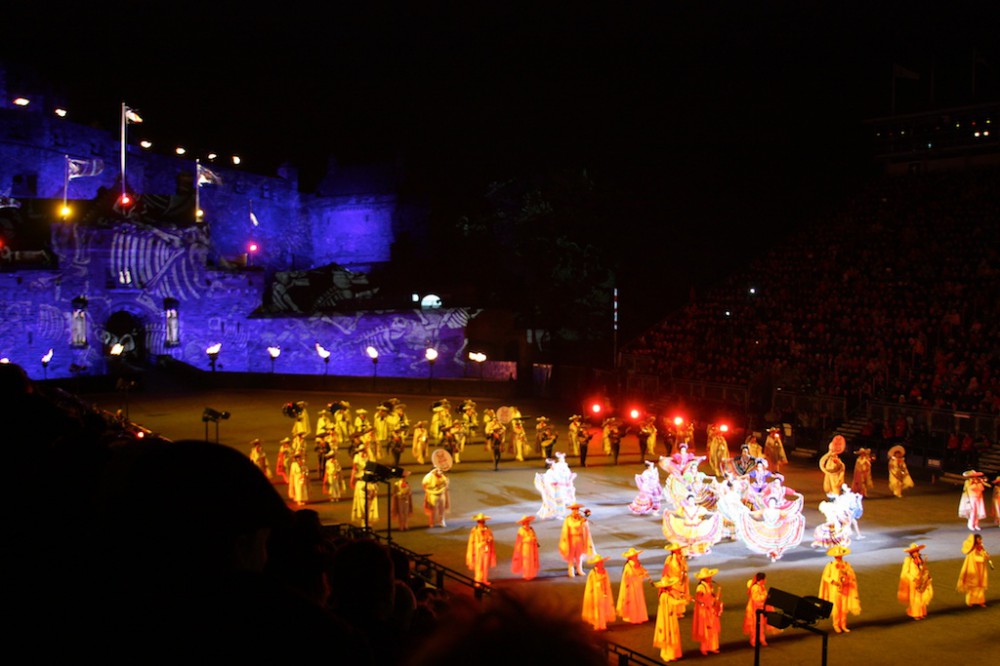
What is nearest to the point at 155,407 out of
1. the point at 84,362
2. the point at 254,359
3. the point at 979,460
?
the point at 84,362

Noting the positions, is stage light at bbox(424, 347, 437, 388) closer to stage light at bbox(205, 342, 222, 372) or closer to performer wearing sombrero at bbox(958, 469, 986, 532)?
stage light at bbox(205, 342, 222, 372)

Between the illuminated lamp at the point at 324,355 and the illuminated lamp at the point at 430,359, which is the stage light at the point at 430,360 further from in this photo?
the illuminated lamp at the point at 324,355

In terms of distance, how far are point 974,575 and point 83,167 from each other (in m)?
39.7

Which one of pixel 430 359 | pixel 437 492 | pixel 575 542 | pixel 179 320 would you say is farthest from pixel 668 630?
pixel 179 320

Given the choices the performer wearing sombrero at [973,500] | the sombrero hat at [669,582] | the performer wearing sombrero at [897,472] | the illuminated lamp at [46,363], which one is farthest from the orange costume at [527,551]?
the illuminated lamp at [46,363]

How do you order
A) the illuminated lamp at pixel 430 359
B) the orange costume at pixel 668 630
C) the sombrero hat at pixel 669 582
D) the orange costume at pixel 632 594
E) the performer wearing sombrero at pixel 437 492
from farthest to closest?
the illuminated lamp at pixel 430 359 → the performer wearing sombrero at pixel 437 492 → the orange costume at pixel 632 594 → the sombrero hat at pixel 669 582 → the orange costume at pixel 668 630

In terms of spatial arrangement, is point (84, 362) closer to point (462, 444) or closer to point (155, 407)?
point (155, 407)

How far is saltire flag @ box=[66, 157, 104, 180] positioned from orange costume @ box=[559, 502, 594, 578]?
3387cm

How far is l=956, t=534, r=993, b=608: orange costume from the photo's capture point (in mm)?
12391

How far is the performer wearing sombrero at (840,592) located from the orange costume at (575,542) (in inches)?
147

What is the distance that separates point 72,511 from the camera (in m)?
2.48

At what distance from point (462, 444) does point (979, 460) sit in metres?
13.5

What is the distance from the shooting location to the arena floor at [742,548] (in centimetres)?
1095

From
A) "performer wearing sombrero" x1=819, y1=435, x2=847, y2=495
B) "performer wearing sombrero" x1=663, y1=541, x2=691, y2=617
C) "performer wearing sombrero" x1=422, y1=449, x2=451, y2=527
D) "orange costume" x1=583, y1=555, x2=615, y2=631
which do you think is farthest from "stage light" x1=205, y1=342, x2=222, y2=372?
"performer wearing sombrero" x1=663, y1=541, x2=691, y2=617
